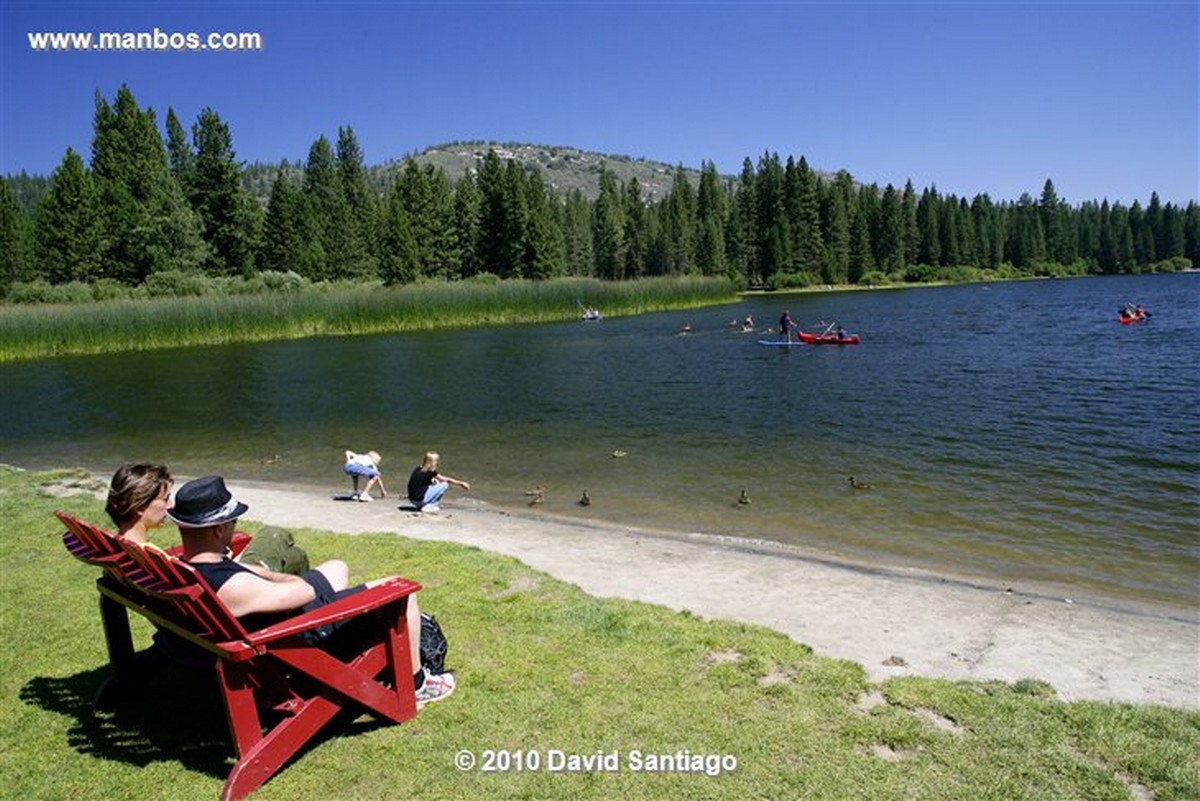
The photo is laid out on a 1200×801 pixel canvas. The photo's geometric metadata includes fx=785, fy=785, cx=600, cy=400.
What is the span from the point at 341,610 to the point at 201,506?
40.2 inches

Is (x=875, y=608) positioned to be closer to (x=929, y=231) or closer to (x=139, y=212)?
(x=139, y=212)

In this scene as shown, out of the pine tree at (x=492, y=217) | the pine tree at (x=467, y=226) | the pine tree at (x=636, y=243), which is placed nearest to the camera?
the pine tree at (x=492, y=217)

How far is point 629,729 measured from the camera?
5.15 m

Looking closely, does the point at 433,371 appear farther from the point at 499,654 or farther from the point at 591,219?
the point at 591,219

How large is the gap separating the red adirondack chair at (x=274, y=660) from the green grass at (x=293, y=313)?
50441 millimetres

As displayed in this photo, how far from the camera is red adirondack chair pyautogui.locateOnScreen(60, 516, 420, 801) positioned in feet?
13.8

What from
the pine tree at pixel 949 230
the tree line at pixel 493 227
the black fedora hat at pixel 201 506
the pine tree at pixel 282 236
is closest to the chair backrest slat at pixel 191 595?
the black fedora hat at pixel 201 506

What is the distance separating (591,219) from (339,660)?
14223cm

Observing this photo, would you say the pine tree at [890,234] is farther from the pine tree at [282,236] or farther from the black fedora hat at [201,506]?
the black fedora hat at [201,506]

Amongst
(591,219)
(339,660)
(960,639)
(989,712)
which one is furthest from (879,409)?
(591,219)

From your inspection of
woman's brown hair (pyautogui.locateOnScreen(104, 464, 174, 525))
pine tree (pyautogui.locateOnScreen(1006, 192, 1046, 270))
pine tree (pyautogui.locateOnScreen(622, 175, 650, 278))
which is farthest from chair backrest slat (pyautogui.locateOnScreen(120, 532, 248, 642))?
pine tree (pyautogui.locateOnScreen(1006, 192, 1046, 270))

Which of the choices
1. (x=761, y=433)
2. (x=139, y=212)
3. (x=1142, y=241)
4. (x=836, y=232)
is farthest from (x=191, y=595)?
(x=1142, y=241)

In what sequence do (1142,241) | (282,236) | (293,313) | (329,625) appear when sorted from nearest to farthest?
(329,625)
(293,313)
(282,236)
(1142,241)

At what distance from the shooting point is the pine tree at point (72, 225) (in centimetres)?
6950
